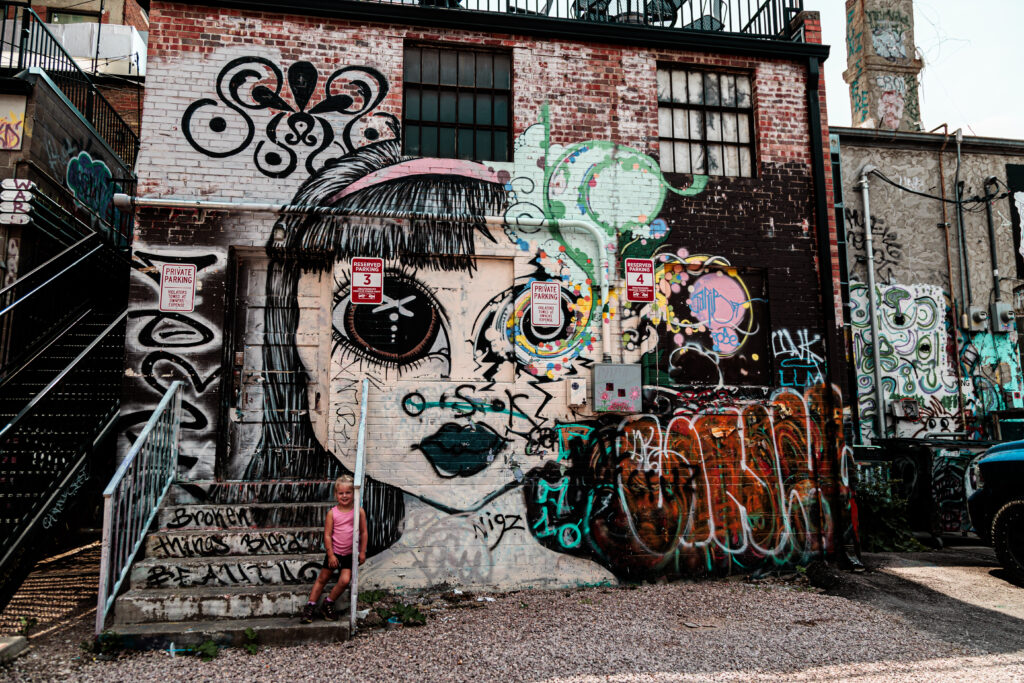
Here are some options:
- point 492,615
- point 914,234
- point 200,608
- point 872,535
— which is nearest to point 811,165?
point 914,234

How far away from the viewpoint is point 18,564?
5.08 m

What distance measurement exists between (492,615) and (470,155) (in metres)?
4.79

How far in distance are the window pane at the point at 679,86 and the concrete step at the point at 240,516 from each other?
240 inches

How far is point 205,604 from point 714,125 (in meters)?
7.24

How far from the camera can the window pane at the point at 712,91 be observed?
7734mm

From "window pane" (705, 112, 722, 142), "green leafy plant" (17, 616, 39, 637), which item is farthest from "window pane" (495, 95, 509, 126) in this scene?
"green leafy plant" (17, 616, 39, 637)

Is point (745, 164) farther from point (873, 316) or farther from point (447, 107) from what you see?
point (873, 316)

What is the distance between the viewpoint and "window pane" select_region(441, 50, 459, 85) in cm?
724

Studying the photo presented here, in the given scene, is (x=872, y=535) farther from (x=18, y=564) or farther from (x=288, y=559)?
(x=18, y=564)

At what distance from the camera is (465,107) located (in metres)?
7.23

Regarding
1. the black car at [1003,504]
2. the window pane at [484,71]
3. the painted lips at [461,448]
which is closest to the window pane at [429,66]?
the window pane at [484,71]

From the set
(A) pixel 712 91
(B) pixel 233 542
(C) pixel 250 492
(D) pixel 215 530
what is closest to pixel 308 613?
(B) pixel 233 542

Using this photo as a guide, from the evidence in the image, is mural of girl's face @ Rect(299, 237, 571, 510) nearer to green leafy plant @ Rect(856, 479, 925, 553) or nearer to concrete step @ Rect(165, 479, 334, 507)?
concrete step @ Rect(165, 479, 334, 507)

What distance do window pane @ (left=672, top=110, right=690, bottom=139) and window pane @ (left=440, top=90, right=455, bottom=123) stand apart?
8.64ft
